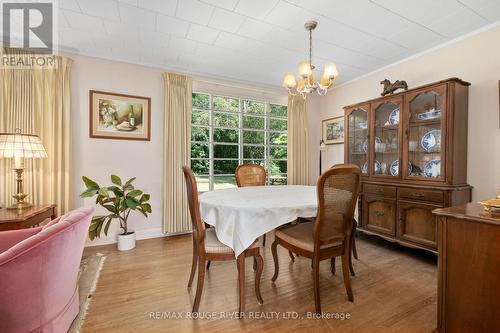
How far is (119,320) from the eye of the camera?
1590 millimetres

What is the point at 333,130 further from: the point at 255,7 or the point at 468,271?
the point at 468,271

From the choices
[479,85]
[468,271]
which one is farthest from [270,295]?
→ [479,85]

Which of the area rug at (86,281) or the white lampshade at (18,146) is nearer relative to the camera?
the area rug at (86,281)

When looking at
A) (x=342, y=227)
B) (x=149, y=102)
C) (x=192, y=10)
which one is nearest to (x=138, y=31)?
(x=192, y=10)

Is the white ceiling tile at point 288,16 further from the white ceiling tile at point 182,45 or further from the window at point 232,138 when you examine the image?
the window at point 232,138

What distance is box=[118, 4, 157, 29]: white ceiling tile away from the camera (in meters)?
2.03

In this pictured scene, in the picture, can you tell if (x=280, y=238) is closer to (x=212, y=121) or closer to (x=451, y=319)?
(x=451, y=319)

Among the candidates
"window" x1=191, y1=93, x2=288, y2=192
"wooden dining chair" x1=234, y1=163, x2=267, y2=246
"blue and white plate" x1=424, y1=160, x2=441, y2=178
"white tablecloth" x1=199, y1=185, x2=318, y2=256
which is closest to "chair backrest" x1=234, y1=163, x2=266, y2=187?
"wooden dining chair" x1=234, y1=163, x2=267, y2=246

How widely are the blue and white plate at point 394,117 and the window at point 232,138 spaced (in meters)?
1.85

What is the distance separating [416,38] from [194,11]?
245cm

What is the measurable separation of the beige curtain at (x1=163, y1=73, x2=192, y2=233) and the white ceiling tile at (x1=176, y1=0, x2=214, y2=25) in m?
1.27

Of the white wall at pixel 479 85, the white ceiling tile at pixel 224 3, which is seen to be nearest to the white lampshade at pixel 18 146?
the white ceiling tile at pixel 224 3

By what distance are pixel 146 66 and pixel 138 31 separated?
2.91ft

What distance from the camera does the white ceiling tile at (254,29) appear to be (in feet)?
7.34
